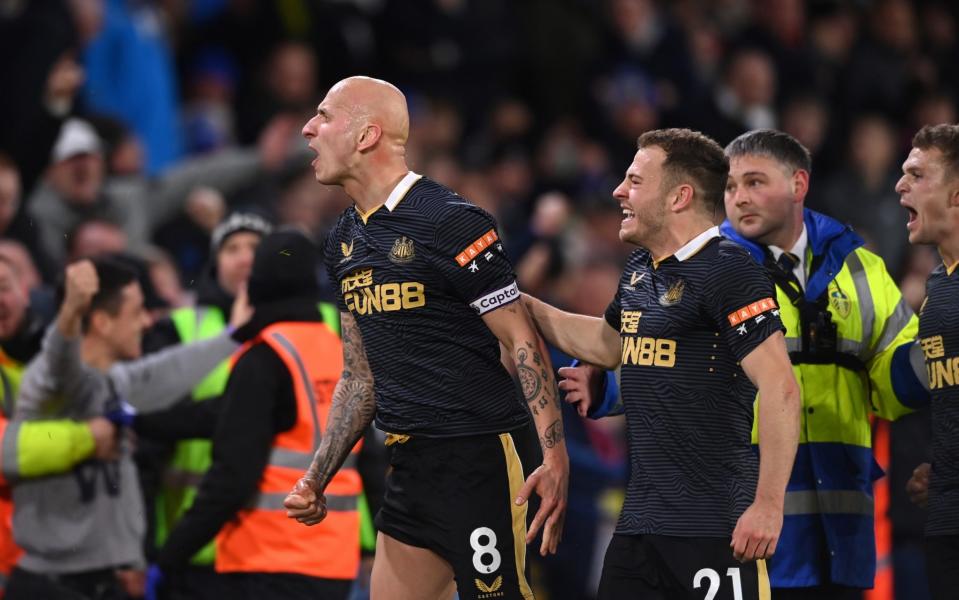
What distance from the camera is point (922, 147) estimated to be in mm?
6012

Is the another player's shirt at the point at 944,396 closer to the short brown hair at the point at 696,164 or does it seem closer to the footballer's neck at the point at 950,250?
the footballer's neck at the point at 950,250

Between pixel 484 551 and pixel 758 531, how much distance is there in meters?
0.98

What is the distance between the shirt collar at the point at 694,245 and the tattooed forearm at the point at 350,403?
1260mm

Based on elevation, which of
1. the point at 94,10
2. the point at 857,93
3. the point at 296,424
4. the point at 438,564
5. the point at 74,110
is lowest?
the point at 438,564

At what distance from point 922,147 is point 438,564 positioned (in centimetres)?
237

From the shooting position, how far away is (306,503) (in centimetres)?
571

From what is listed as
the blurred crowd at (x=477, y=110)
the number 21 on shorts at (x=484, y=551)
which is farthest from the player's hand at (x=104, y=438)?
the number 21 on shorts at (x=484, y=551)

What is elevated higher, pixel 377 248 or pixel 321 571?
pixel 377 248

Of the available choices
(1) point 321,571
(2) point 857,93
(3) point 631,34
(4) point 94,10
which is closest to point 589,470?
(1) point 321,571

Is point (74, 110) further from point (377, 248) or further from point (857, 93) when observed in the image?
point (857, 93)

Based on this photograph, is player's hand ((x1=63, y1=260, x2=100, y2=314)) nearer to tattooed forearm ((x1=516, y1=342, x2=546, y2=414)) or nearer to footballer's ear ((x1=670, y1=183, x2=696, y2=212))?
tattooed forearm ((x1=516, y1=342, x2=546, y2=414))

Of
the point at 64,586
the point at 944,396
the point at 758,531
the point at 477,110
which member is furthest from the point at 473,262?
the point at 477,110

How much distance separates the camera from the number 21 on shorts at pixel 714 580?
5.21m

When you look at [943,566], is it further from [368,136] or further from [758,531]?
[368,136]
